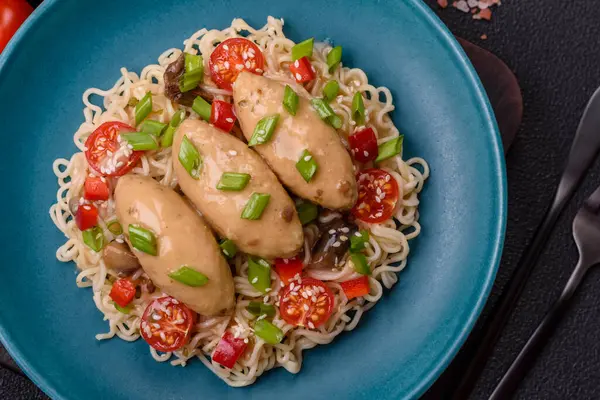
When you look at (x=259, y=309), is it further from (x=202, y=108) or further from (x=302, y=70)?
(x=302, y=70)

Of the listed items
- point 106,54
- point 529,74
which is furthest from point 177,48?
point 529,74

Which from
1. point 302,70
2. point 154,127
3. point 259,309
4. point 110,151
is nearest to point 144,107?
point 154,127

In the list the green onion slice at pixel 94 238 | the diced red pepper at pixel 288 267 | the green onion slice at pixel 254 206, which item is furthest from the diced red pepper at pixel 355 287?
the green onion slice at pixel 94 238

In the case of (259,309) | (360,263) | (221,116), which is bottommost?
(259,309)

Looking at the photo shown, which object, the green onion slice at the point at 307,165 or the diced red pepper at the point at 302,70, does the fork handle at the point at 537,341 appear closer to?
the green onion slice at the point at 307,165

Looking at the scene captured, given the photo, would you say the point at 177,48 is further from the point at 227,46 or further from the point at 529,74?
the point at 529,74

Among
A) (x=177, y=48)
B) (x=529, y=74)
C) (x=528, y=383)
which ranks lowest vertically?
(x=528, y=383)
